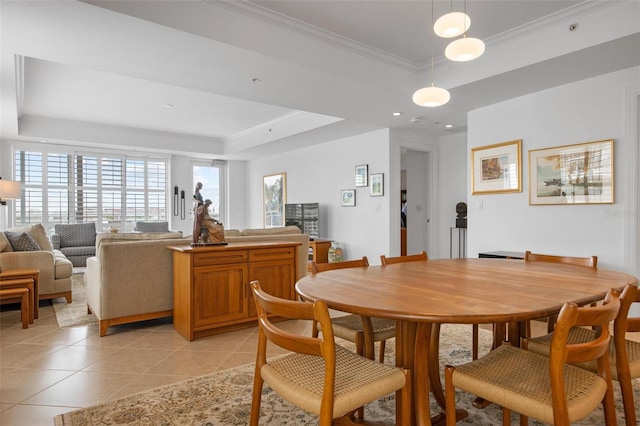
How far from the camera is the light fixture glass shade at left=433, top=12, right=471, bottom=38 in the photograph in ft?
6.63

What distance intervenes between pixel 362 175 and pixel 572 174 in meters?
3.15

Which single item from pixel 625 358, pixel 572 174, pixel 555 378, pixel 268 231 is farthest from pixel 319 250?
pixel 555 378

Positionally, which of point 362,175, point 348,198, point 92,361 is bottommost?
point 92,361

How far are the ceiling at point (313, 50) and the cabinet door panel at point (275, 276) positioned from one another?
1811 millimetres

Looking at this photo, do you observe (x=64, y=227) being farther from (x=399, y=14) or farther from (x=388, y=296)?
(x=388, y=296)

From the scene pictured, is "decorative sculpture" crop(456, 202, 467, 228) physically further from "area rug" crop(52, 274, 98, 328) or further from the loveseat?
the loveseat

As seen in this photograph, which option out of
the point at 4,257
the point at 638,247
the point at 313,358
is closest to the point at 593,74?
the point at 638,247

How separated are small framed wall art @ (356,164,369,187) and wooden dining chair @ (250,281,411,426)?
477cm

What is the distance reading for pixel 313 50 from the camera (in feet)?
10.8

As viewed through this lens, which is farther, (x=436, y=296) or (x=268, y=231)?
(x=268, y=231)

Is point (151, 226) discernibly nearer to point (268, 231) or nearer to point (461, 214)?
point (268, 231)

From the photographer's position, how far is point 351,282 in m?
1.77

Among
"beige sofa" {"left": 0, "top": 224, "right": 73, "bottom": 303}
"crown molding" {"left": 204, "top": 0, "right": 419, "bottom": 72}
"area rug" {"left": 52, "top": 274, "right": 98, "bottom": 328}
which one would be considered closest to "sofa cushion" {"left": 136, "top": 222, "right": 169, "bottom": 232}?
"area rug" {"left": 52, "top": 274, "right": 98, "bottom": 328}

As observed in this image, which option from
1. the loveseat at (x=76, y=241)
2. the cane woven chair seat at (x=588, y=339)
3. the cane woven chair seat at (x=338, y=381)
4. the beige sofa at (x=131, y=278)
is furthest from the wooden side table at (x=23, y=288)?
the cane woven chair seat at (x=588, y=339)
